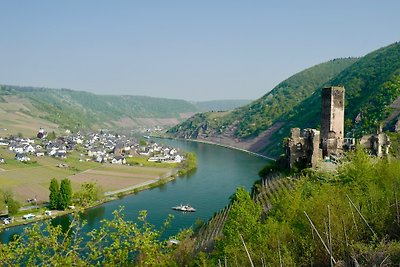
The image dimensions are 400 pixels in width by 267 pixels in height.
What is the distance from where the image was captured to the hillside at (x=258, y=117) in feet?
342

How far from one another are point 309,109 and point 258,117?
25.5m

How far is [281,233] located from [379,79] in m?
73.6

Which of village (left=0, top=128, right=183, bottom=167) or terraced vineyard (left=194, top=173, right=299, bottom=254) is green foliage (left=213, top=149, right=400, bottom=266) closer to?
terraced vineyard (left=194, top=173, right=299, bottom=254)

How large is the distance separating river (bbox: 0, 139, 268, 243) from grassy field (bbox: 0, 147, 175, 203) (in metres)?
4.17

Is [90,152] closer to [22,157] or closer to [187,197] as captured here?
[22,157]

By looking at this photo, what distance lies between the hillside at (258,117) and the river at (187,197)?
30.2 metres

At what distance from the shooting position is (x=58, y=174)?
5591 centimetres

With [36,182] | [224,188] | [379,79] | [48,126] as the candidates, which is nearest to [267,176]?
[224,188]

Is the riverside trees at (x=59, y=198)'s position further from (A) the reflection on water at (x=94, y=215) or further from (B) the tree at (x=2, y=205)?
(B) the tree at (x=2, y=205)

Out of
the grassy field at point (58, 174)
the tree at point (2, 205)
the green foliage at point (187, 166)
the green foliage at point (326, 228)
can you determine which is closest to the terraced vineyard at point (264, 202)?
the green foliage at point (326, 228)

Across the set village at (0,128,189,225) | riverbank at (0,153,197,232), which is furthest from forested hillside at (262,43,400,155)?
village at (0,128,189,225)

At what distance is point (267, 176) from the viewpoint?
31.3 metres

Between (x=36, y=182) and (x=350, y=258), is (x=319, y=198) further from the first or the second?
(x=36, y=182)

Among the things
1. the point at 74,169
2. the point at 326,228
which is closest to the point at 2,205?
the point at 74,169
